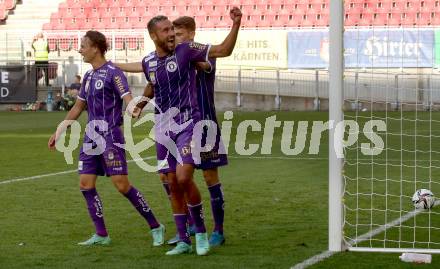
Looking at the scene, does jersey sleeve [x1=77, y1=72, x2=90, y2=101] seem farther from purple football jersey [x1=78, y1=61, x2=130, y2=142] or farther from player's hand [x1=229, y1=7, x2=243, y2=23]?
player's hand [x1=229, y1=7, x2=243, y2=23]

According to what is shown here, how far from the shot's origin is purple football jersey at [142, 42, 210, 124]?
725 centimetres

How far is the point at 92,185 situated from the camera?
7.82m

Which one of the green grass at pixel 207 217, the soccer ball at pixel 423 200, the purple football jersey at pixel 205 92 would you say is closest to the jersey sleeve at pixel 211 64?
the purple football jersey at pixel 205 92

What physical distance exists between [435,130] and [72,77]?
16.3 metres

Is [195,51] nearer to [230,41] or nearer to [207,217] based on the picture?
[230,41]

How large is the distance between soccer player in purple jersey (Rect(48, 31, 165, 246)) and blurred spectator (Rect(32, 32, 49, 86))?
2510cm

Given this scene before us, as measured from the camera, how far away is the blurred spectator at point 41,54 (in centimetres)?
3250

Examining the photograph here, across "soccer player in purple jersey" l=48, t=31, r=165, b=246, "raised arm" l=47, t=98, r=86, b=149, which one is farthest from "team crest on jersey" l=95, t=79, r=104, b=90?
"raised arm" l=47, t=98, r=86, b=149

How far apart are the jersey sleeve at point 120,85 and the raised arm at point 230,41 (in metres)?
0.78

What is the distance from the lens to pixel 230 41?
6.91 metres

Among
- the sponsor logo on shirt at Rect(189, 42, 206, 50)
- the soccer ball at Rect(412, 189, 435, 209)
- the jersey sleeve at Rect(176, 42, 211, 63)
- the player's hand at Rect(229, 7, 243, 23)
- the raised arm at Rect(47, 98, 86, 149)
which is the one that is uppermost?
the player's hand at Rect(229, 7, 243, 23)

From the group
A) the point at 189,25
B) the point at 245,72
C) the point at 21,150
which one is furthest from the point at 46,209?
the point at 245,72

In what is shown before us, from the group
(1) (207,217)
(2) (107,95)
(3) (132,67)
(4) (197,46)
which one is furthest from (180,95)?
(1) (207,217)

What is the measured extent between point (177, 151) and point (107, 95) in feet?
2.71
